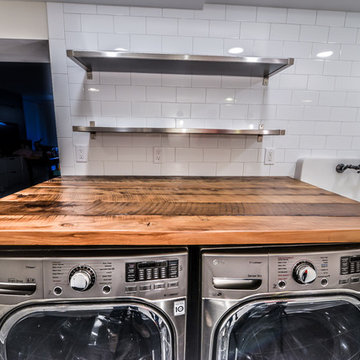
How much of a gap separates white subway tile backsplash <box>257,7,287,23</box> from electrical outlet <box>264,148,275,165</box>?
0.87m

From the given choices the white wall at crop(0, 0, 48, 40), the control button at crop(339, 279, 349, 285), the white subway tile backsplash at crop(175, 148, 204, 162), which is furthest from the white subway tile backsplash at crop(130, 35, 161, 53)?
the control button at crop(339, 279, 349, 285)

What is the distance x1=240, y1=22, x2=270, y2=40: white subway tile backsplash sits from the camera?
1460 mm

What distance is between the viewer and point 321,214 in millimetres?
788

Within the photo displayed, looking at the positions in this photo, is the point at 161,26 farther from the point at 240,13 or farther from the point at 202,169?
the point at 202,169

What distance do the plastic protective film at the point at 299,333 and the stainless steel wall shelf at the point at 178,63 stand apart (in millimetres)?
1205

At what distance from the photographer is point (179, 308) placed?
681 mm

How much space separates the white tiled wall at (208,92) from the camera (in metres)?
1.42

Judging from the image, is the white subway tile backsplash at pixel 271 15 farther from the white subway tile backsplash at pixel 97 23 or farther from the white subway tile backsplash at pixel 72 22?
the white subway tile backsplash at pixel 72 22

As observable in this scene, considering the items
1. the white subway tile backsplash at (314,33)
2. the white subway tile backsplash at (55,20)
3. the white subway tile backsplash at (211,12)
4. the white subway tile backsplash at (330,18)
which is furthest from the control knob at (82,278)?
the white subway tile backsplash at (330,18)

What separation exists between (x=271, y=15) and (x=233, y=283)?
1701 millimetres

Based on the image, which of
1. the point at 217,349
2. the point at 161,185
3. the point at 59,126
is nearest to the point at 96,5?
the point at 59,126

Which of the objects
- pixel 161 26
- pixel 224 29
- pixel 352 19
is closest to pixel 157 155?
pixel 161 26

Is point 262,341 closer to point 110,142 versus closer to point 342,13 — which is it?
point 110,142

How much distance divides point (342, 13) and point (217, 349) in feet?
6.97
